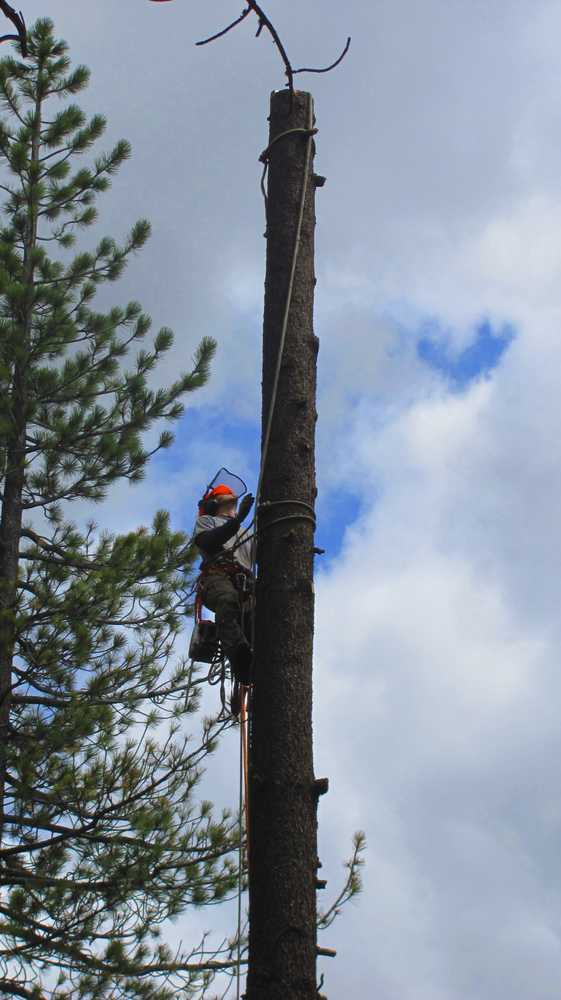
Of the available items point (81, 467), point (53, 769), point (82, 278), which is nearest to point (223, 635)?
point (53, 769)

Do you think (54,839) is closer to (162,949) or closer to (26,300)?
(162,949)

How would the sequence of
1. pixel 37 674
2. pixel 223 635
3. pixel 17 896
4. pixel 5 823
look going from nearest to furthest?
pixel 223 635 → pixel 17 896 → pixel 5 823 → pixel 37 674

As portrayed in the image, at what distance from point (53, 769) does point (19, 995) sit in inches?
56.4

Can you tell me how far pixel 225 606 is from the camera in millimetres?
5824

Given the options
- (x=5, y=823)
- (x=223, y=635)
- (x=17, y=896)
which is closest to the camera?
(x=223, y=635)

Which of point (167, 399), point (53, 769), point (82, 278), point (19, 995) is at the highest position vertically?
point (82, 278)

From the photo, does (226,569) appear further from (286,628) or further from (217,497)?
(286,628)

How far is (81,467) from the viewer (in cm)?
1023

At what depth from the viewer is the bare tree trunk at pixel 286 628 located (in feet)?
12.3

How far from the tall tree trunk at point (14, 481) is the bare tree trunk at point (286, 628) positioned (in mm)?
4355

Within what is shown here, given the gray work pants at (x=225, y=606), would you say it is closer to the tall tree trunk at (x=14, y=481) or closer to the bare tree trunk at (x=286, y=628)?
the bare tree trunk at (x=286, y=628)

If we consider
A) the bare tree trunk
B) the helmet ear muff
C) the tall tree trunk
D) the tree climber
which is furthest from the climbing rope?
the tall tree trunk

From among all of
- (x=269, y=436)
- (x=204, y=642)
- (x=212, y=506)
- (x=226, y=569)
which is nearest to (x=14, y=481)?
(x=212, y=506)

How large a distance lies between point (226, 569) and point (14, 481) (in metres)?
4.38
